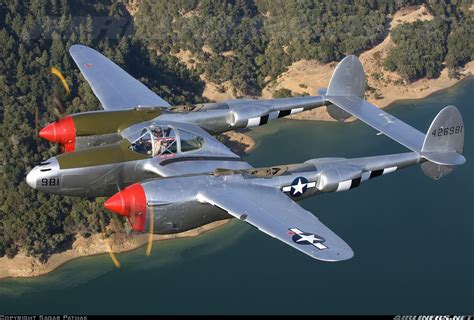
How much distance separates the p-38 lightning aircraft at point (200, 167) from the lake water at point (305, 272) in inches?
758

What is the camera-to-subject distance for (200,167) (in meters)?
39.2

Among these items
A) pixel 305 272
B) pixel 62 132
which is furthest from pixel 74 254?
pixel 62 132

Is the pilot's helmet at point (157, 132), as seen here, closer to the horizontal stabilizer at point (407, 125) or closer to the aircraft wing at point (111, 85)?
the aircraft wing at point (111, 85)

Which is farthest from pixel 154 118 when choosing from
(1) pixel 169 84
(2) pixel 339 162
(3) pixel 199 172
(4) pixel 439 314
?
(1) pixel 169 84

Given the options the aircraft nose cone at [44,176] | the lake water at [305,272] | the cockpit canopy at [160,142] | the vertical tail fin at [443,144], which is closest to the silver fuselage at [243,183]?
the vertical tail fin at [443,144]

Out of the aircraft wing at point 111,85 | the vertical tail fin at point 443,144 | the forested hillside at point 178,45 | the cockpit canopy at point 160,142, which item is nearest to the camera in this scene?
the cockpit canopy at point 160,142

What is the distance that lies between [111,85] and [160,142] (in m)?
11.1

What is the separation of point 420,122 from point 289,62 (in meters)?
18.4

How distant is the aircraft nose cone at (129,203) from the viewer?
33.9 metres

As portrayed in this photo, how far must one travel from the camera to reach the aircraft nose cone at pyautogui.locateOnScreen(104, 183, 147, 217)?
111 feet

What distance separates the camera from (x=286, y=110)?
48.6 metres

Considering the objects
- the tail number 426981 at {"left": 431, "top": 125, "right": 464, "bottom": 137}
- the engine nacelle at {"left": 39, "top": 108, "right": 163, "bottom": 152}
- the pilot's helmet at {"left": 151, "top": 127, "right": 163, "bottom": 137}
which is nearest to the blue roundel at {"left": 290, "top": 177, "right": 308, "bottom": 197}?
the pilot's helmet at {"left": 151, "top": 127, "right": 163, "bottom": 137}

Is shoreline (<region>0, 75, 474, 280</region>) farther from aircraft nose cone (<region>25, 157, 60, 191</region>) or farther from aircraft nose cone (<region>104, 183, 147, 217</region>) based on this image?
aircraft nose cone (<region>104, 183, 147, 217</region>)

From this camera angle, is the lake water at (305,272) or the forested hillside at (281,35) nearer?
the lake water at (305,272)
